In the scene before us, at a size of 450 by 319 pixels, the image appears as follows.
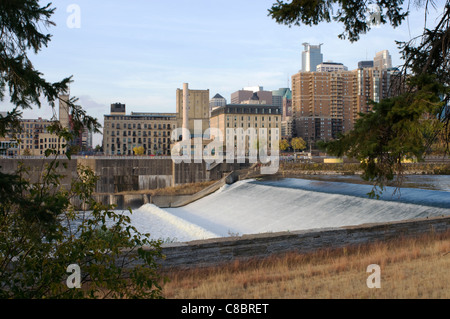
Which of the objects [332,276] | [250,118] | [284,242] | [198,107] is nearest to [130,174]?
[284,242]

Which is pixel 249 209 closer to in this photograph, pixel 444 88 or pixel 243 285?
pixel 243 285

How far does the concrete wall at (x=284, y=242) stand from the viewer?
10.7m

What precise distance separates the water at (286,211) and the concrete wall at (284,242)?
5.02 meters

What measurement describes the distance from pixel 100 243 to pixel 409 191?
23599mm

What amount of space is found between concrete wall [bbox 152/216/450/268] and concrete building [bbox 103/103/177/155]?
122625mm

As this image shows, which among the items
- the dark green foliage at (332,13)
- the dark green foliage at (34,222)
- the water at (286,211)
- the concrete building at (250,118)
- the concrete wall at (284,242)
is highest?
the concrete building at (250,118)

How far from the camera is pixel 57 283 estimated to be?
4938mm

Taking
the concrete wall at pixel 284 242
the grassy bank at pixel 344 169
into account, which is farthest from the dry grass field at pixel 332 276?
the grassy bank at pixel 344 169

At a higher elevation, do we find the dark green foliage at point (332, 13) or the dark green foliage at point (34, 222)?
the dark green foliage at point (332, 13)

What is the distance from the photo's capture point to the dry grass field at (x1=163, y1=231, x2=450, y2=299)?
25.4 feet

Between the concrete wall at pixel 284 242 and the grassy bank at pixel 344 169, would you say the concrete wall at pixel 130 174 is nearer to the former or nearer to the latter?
the grassy bank at pixel 344 169

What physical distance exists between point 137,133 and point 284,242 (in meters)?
128

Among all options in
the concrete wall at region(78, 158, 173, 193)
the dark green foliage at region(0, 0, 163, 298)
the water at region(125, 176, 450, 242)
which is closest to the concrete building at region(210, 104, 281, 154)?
the concrete wall at region(78, 158, 173, 193)
